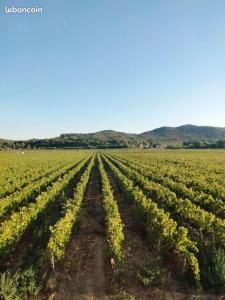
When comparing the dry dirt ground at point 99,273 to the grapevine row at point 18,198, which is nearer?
the dry dirt ground at point 99,273

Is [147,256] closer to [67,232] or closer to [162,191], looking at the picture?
[67,232]

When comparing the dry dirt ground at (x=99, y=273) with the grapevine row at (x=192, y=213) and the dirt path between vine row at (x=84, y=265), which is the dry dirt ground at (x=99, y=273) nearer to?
the dirt path between vine row at (x=84, y=265)

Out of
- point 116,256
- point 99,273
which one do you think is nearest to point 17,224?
point 99,273

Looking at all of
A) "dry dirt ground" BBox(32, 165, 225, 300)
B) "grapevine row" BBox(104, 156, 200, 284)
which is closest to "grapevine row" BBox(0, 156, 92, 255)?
"dry dirt ground" BBox(32, 165, 225, 300)

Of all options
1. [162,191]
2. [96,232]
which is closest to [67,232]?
[96,232]

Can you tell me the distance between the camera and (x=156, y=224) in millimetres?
11844

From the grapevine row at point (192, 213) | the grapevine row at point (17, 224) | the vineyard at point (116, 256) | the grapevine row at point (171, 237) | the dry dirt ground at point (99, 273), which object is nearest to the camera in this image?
the dry dirt ground at point (99, 273)

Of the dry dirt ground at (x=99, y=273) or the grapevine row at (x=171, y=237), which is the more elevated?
the grapevine row at (x=171, y=237)

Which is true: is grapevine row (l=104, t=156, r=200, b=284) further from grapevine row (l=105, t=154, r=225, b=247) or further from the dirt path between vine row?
the dirt path between vine row

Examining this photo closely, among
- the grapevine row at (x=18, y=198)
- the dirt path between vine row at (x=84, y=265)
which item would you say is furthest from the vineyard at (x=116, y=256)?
the grapevine row at (x=18, y=198)

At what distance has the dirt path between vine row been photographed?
8.85 metres

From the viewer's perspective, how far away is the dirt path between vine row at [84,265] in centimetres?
885

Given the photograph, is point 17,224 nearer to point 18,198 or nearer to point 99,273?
point 99,273

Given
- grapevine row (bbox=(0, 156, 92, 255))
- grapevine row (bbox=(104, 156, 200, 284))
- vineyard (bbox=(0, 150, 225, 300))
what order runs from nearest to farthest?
vineyard (bbox=(0, 150, 225, 300)) < grapevine row (bbox=(104, 156, 200, 284)) < grapevine row (bbox=(0, 156, 92, 255))
